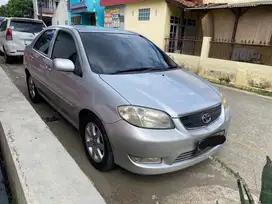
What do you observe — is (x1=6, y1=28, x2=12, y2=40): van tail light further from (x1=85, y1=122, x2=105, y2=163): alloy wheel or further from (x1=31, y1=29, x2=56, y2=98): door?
(x1=85, y1=122, x2=105, y2=163): alloy wheel

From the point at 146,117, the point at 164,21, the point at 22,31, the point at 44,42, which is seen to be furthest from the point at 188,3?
the point at 146,117

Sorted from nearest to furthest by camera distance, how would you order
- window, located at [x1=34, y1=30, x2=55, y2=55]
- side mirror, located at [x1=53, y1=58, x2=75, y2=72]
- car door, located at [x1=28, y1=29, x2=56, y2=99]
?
side mirror, located at [x1=53, y1=58, x2=75, y2=72] < car door, located at [x1=28, y1=29, x2=56, y2=99] < window, located at [x1=34, y1=30, x2=55, y2=55]

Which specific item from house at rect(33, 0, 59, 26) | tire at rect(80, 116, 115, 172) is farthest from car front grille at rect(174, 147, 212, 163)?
house at rect(33, 0, 59, 26)

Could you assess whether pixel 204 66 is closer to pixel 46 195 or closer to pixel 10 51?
pixel 10 51

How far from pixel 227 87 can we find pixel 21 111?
6.29m

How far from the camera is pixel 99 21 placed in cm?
1830

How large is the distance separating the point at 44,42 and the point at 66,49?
1.14 metres

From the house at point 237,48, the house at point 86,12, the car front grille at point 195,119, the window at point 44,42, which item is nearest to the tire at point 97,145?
the car front grille at point 195,119

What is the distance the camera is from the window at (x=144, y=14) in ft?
43.5

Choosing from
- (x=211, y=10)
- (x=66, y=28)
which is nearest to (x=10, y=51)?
(x=66, y=28)

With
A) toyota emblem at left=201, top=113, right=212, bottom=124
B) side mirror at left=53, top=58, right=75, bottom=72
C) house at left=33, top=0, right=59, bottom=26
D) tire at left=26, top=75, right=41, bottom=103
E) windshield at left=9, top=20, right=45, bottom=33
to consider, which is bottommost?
tire at left=26, top=75, right=41, bottom=103

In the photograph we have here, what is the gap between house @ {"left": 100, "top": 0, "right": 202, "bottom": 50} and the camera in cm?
1182

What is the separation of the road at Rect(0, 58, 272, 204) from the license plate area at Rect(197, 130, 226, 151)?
0.47m

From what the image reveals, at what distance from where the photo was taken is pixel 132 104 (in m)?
2.28
